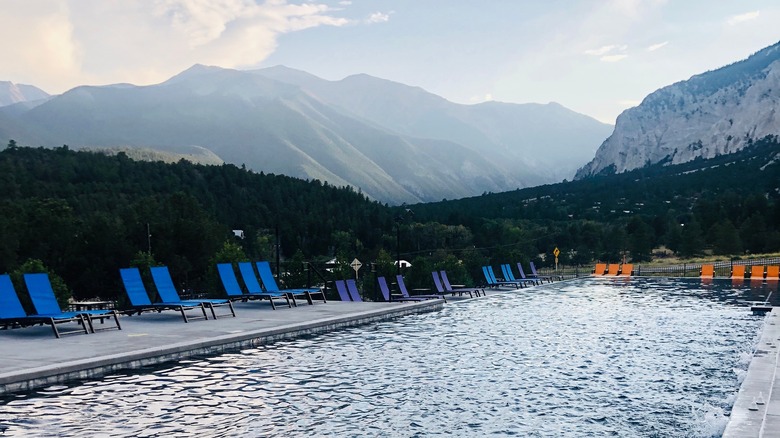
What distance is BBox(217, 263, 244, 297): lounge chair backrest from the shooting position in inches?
575

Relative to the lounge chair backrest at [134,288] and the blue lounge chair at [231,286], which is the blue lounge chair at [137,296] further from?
the blue lounge chair at [231,286]

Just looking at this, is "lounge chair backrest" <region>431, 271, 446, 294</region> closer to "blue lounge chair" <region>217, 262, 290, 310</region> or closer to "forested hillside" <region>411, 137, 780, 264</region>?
"blue lounge chair" <region>217, 262, 290, 310</region>

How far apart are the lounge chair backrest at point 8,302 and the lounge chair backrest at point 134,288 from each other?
209 cm

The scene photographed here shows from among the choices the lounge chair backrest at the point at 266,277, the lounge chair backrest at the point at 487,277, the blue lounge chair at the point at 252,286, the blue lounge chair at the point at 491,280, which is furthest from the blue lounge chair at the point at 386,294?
the blue lounge chair at the point at 491,280

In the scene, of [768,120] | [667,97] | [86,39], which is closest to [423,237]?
[86,39]

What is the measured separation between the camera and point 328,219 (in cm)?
9744

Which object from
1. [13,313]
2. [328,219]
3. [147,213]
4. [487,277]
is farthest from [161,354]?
[328,219]

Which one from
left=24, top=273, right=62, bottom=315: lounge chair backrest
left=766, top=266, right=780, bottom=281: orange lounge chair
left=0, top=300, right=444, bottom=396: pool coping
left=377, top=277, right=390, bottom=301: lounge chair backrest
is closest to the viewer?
left=0, top=300, right=444, bottom=396: pool coping

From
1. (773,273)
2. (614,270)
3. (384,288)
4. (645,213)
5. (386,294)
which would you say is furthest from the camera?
(645,213)

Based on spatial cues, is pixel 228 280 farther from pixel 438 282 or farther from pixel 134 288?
pixel 438 282

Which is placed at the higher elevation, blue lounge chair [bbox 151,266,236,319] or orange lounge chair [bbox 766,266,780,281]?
blue lounge chair [bbox 151,266,236,319]

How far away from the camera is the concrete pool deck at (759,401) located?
17.1 ft

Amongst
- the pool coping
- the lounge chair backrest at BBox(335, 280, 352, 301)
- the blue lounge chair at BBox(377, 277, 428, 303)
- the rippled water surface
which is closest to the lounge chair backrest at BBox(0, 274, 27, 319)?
the pool coping

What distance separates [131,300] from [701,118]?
579 feet
